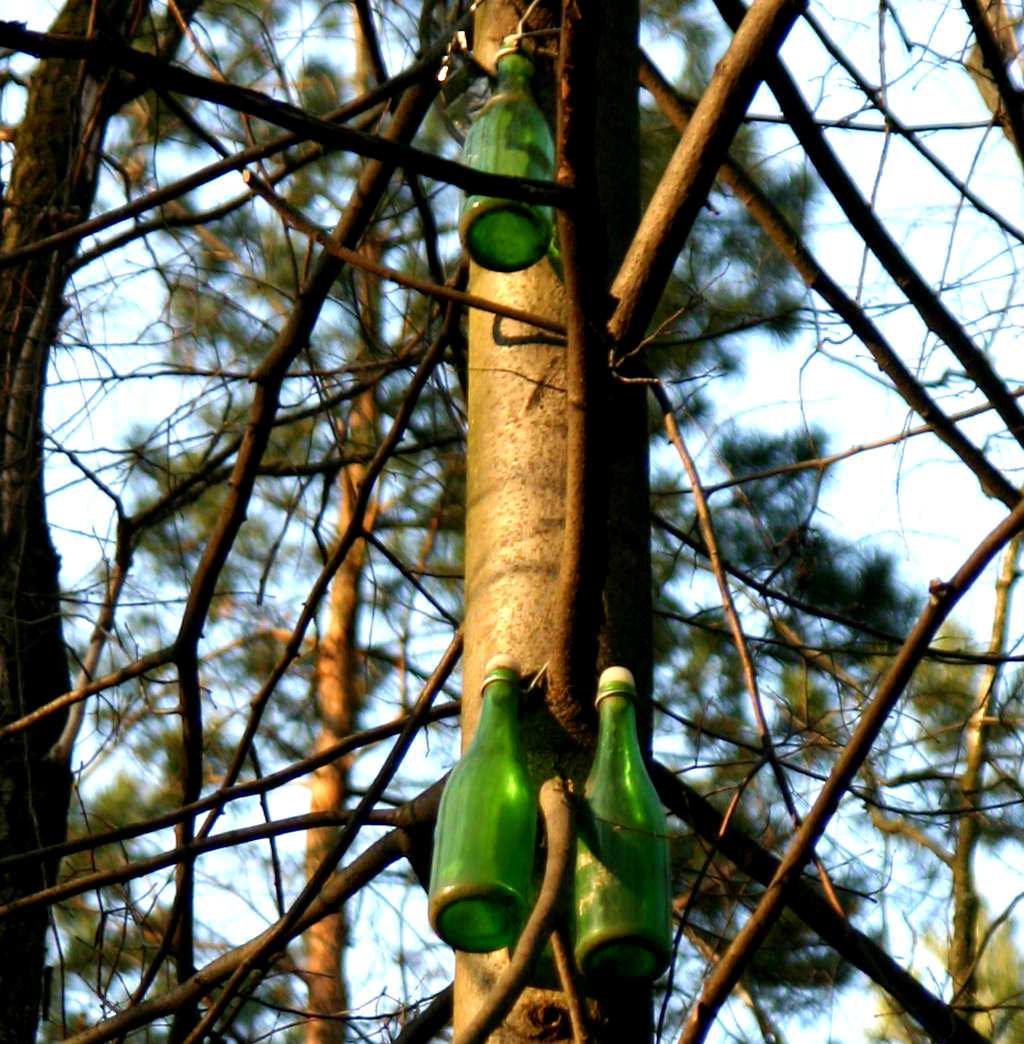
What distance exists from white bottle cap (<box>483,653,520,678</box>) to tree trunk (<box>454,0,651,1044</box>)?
16 millimetres

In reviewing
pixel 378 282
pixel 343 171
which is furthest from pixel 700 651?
pixel 343 171

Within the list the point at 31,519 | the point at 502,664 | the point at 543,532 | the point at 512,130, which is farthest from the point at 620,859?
the point at 31,519

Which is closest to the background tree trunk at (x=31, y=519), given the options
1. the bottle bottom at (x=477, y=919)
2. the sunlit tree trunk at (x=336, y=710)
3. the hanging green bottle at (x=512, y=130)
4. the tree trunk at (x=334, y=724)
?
the hanging green bottle at (x=512, y=130)

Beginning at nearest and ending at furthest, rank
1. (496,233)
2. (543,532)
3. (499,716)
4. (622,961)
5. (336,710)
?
1. (622,961)
2. (499,716)
3. (543,532)
4. (496,233)
5. (336,710)

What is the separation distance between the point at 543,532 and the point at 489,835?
1.11ft

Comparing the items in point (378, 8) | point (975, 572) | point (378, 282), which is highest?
point (378, 282)

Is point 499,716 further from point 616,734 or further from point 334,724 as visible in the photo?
point 334,724

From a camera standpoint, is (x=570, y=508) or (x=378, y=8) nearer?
(x=570, y=508)

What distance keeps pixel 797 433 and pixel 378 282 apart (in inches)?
47.5

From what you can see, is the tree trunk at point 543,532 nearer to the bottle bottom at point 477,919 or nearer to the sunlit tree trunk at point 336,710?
the bottle bottom at point 477,919

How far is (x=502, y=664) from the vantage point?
1.55 meters

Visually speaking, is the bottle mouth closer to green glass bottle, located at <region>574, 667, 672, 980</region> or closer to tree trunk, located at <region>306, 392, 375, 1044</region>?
green glass bottle, located at <region>574, 667, 672, 980</region>

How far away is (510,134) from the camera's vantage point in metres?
1.92

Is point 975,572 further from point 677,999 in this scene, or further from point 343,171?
point 343,171
